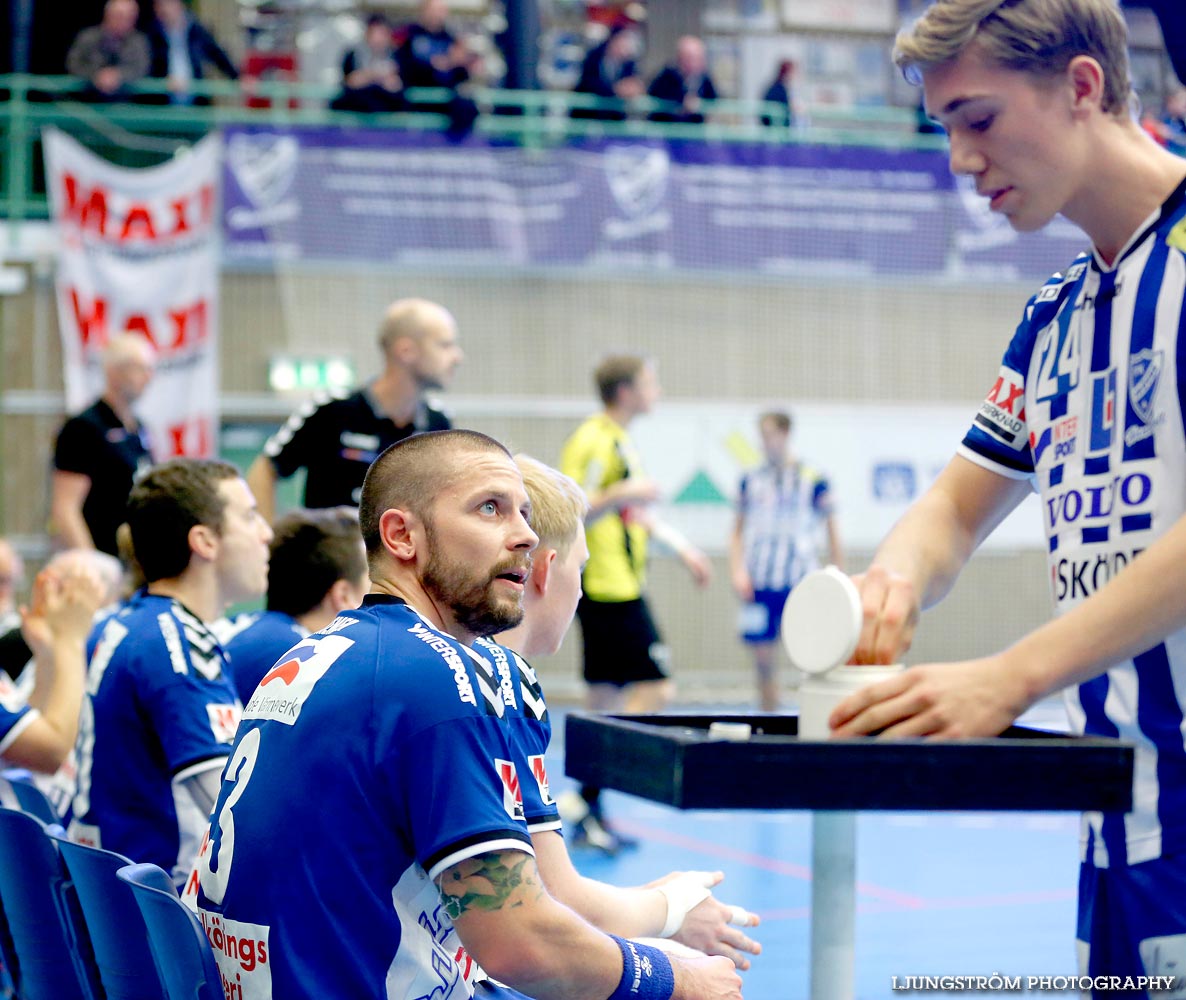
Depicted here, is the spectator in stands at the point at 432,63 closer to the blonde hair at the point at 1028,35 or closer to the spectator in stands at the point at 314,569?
the spectator in stands at the point at 314,569

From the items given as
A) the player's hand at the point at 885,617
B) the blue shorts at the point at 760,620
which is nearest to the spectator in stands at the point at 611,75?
the blue shorts at the point at 760,620

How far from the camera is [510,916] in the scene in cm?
172

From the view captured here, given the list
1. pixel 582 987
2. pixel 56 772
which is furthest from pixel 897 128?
pixel 582 987

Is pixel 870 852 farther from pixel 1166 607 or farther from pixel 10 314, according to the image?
pixel 10 314

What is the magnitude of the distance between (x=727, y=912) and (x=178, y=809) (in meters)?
1.19

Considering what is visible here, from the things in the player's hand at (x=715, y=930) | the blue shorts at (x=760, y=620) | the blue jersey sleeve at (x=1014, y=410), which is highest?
the blue jersey sleeve at (x=1014, y=410)

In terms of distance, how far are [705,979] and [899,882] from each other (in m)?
4.53

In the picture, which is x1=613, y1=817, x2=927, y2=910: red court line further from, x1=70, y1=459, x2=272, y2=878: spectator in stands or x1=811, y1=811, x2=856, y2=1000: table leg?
x1=811, y1=811, x2=856, y2=1000: table leg

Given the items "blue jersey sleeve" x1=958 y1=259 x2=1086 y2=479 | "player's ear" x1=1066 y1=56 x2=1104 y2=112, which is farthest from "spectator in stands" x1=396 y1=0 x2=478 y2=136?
"player's ear" x1=1066 y1=56 x2=1104 y2=112

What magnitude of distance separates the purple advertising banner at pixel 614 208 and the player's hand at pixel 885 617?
10.5 m

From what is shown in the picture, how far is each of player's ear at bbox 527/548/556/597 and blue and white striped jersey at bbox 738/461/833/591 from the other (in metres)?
6.87

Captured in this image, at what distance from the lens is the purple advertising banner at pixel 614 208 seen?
11430mm

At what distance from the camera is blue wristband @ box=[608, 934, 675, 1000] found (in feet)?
6.07

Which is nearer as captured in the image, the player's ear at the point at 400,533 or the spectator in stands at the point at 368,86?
the player's ear at the point at 400,533
